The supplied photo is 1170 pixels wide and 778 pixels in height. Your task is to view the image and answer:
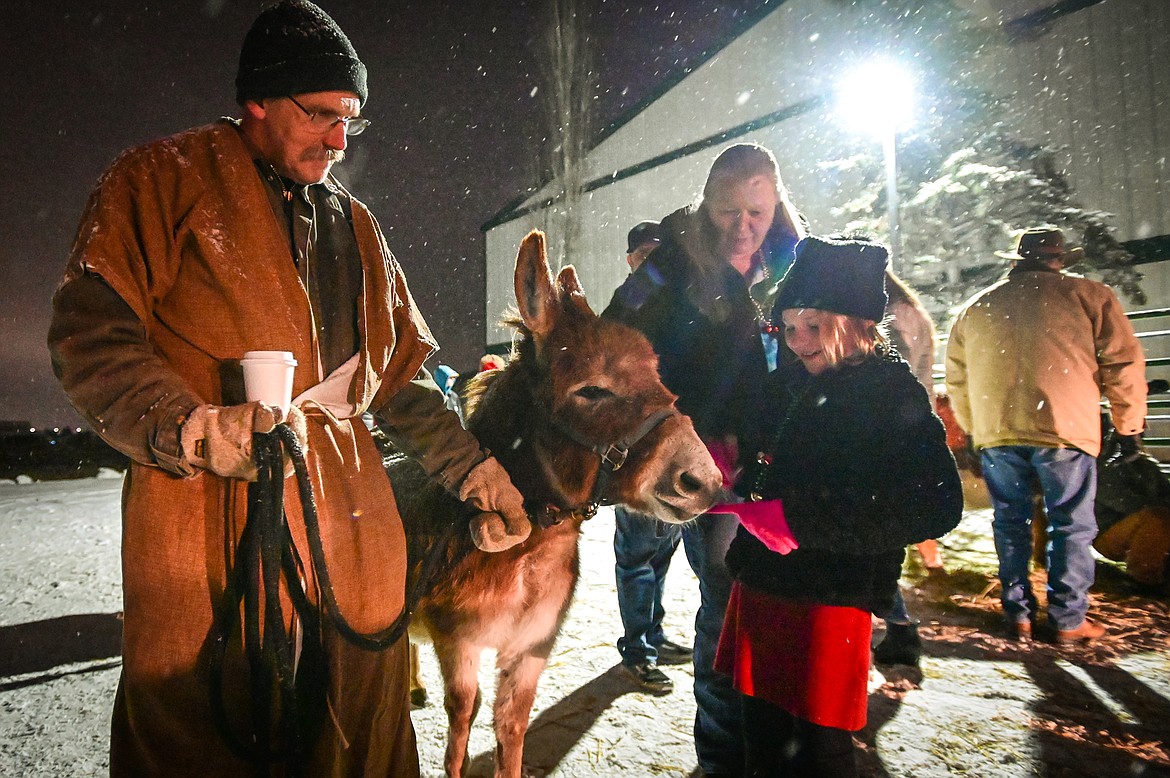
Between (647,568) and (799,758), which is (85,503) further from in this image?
(799,758)

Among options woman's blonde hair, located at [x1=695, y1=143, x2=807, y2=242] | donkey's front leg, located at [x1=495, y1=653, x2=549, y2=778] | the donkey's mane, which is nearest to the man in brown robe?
the donkey's mane

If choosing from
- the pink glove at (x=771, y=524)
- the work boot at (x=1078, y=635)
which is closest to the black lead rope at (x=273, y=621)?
the pink glove at (x=771, y=524)

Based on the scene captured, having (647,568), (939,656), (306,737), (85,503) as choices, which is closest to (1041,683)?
(939,656)

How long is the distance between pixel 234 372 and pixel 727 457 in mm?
1817

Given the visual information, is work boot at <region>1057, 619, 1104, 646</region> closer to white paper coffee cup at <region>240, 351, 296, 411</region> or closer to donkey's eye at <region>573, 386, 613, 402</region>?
donkey's eye at <region>573, 386, 613, 402</region>

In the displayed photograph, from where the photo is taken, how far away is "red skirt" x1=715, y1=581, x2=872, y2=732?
1.90m

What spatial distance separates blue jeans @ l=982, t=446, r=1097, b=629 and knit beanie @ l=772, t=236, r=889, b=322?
3.06 metres

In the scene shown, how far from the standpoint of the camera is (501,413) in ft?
8.27

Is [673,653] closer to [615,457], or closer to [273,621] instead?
[615,457]

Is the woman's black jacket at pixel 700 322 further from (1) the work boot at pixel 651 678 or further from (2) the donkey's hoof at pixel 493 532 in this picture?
(1) the work boot at pixel 651 678

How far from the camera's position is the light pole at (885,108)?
9.34 m

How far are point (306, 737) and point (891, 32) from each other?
1515 cm

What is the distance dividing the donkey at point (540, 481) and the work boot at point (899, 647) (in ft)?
7.78

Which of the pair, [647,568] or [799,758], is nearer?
[799,758]
